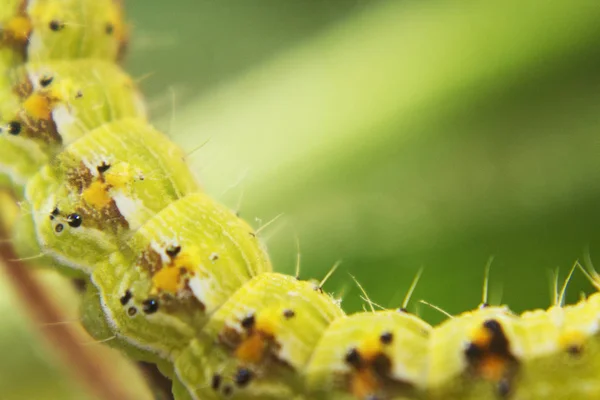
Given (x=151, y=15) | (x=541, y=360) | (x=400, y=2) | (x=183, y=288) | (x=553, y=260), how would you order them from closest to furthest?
(x=541, y=360), (x=183, y=288), (x=553, y=260), (x=400, y=2), (x=151, y=15)

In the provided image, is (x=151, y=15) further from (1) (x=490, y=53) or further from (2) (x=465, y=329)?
(2) (x=465, y=329)

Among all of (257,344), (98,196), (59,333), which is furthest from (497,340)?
(59,333)

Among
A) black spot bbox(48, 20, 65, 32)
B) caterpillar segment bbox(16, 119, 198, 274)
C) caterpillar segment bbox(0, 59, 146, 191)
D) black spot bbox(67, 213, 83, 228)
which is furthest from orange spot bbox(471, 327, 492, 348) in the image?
black spot bbox(48, 20, 65, 32)

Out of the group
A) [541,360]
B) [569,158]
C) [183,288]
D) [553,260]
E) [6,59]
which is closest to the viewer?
[541,360]

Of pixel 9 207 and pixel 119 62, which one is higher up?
pixel 119 62

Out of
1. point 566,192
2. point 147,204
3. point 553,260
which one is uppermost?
point 147,204

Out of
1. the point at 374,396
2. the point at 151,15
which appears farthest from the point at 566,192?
A: the point at 151,15

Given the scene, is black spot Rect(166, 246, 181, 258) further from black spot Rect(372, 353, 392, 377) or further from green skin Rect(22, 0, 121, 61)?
green skin Rect(22, 0, 121, 61)
